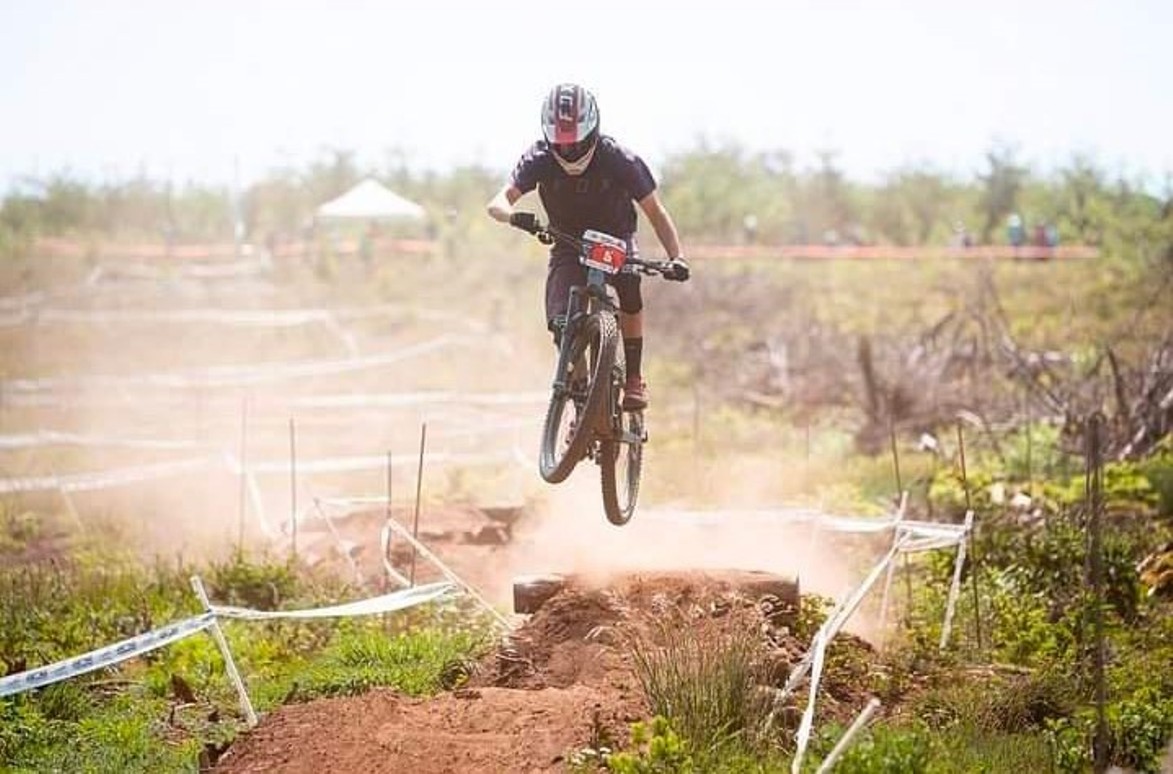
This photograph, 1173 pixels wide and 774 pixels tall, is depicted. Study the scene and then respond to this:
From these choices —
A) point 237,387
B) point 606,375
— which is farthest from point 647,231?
point 606,375

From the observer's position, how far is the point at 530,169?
9883mm

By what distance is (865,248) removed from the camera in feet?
128

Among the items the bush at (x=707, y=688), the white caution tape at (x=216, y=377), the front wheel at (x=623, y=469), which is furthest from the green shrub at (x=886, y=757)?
the white caution tape at (x=216, y=377)

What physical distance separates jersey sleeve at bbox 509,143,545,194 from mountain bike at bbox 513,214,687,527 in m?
0.28

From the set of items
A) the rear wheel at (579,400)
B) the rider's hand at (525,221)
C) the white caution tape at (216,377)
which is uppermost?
the rider's hand at (525,221)

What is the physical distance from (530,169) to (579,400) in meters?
1.37

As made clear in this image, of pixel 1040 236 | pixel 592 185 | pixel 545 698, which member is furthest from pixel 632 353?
pixel 1040 236

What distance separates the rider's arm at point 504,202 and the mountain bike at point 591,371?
0.25 metres

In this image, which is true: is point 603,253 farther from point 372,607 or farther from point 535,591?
point 372,607

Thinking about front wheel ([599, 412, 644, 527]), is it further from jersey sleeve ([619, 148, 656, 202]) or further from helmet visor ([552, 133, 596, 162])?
helmet visor ([552, 133, 596, 162])

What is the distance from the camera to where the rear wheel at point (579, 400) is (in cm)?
963

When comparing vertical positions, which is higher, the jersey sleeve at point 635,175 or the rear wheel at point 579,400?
the jersey sleeve at point 635,175

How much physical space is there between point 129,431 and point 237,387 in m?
3.35

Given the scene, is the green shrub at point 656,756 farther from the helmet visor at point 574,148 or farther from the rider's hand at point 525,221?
the helmet visor at point 574,148
